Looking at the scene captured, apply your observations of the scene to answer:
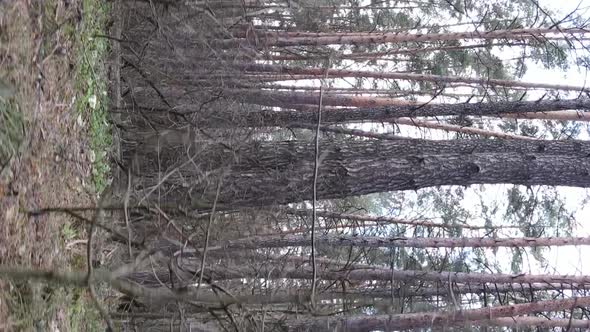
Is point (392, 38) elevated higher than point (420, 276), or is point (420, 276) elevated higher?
point (392, 38)

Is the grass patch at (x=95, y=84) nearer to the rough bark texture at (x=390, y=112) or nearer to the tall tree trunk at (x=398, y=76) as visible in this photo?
the rough bark texture at (x=390, y=112)

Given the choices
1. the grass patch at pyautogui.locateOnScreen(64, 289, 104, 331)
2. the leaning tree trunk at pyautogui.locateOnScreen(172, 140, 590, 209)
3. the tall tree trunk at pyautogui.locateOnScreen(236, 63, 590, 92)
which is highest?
the tall tree trunk at pyautogui.locateOnScreen(236, 63, 590, 92)

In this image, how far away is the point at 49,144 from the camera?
4.26 metres

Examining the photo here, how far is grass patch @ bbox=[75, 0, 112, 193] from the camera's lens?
5031mm

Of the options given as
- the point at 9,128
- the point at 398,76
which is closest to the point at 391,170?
the point at 9,128

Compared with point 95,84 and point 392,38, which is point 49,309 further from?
point 392,38

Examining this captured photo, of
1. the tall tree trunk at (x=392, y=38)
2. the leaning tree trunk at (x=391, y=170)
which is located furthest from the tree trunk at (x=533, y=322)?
the tall tree trunk at (x=392, y=38)

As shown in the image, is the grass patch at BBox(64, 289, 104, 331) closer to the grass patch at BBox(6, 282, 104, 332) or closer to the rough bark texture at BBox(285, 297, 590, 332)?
the grass patch at BBox(6, 282, 104, 332)

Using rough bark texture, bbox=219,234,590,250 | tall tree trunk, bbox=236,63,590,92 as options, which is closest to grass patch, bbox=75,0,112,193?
rough bark texture, bbox=219,234,590,250

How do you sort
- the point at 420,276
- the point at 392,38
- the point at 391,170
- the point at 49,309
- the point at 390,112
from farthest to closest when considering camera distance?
the point at 392,38, the point at 420,276, the point at 390,112, the point at 391,170, the point at 49,309

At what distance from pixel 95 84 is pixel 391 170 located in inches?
112

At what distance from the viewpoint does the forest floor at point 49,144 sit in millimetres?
3523

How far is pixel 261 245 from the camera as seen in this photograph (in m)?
8.59

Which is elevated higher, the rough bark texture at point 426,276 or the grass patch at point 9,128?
the grass patch at point 9,128
